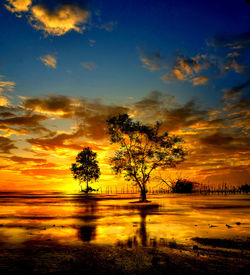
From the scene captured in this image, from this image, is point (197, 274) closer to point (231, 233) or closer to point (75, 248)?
point (75, 248)

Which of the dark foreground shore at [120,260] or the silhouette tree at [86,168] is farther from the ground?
the silhouette tree at [86,168]

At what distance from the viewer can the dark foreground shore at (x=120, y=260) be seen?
6.48m

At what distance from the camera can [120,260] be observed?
7508mm

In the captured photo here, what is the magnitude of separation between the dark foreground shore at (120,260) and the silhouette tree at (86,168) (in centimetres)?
8698

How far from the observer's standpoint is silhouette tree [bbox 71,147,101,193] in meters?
95.2

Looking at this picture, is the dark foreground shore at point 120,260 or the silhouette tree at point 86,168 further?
the silhouette tree at point 86,168

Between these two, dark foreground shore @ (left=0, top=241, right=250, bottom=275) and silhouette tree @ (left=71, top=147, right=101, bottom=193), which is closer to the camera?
dark foreground shore @ (left=0, top=241, right=250, bottom=275)

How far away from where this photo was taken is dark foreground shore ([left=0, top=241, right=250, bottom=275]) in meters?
6.48

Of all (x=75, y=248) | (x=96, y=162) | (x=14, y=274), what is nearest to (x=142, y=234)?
(x=75, y=248)

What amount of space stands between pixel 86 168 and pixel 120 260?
8965 cm

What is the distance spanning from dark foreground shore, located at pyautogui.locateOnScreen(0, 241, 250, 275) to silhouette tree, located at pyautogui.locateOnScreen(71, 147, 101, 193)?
87.0m

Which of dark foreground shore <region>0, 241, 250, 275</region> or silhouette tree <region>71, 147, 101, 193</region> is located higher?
silhouette tree <region>71, 147, 101, 193</region>

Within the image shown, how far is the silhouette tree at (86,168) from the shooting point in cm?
9525

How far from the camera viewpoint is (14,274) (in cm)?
614
